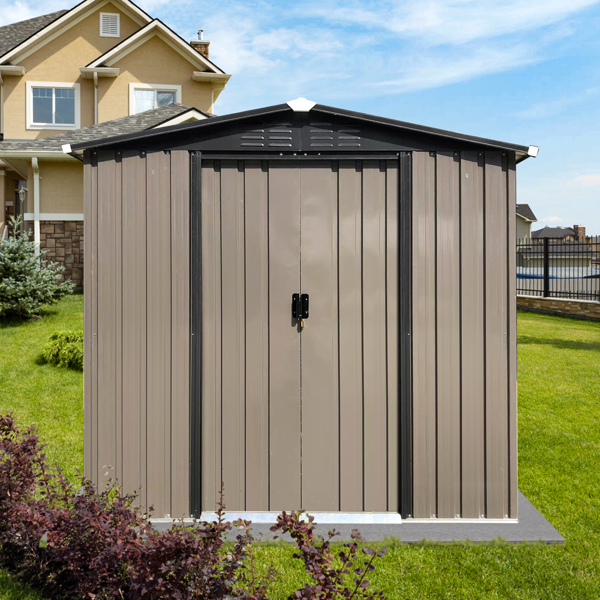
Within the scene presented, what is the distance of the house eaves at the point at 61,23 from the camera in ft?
55.1

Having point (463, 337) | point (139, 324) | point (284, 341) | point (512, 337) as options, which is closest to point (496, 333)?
point (512, 337)

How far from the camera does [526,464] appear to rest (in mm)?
5355

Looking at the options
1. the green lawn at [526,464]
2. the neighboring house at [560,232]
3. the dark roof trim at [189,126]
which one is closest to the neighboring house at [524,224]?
the neighboring house at [560,232]

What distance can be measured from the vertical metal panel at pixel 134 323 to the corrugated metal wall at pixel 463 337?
1.93 meters

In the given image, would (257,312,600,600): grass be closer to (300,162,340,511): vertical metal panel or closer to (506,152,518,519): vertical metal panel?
(506,152,518,519): vertical metal panel

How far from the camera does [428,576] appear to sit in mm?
3279

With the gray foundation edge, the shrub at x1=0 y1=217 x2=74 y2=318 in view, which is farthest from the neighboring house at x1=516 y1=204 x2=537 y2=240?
the gray foundation edge

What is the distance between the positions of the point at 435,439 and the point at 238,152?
2465 millimetres

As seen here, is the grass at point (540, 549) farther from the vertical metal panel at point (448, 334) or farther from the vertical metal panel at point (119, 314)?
the vertical metal panel at point (119, 314)

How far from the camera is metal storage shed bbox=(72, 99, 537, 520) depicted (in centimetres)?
395

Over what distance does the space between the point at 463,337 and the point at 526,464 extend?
215cm

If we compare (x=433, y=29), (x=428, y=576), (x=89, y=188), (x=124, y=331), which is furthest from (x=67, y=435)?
(x=433, y=29)

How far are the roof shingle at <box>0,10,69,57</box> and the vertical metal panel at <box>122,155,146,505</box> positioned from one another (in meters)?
17.6

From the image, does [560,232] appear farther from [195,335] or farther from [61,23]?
[195,335]
